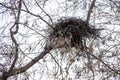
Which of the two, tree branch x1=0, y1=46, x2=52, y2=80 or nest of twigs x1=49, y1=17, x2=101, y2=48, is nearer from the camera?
nest of twigs x1=49, y1=17, x2=101, y2=48

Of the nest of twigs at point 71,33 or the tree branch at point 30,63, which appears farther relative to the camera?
the tree branch at point 30,63

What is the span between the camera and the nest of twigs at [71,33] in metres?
5.57

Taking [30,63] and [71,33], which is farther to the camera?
[30,63]

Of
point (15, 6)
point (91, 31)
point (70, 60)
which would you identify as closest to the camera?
point (70, 60)

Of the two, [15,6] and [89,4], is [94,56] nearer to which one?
[89,4]

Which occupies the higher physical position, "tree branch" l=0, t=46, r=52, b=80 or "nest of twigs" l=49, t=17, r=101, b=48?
"nest of twigs" l=49, t=17, r=101, b=48

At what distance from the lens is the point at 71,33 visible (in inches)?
225

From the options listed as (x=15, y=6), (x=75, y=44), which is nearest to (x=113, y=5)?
(x=75, y=44)

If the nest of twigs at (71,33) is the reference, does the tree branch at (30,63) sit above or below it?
below

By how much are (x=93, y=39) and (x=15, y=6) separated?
3.87 feet

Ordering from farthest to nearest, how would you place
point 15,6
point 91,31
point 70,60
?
point 15,6 < point 91,31 < point 70,60

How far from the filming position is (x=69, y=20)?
5.90 metres

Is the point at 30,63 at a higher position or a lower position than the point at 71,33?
lower

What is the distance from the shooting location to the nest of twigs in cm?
557
